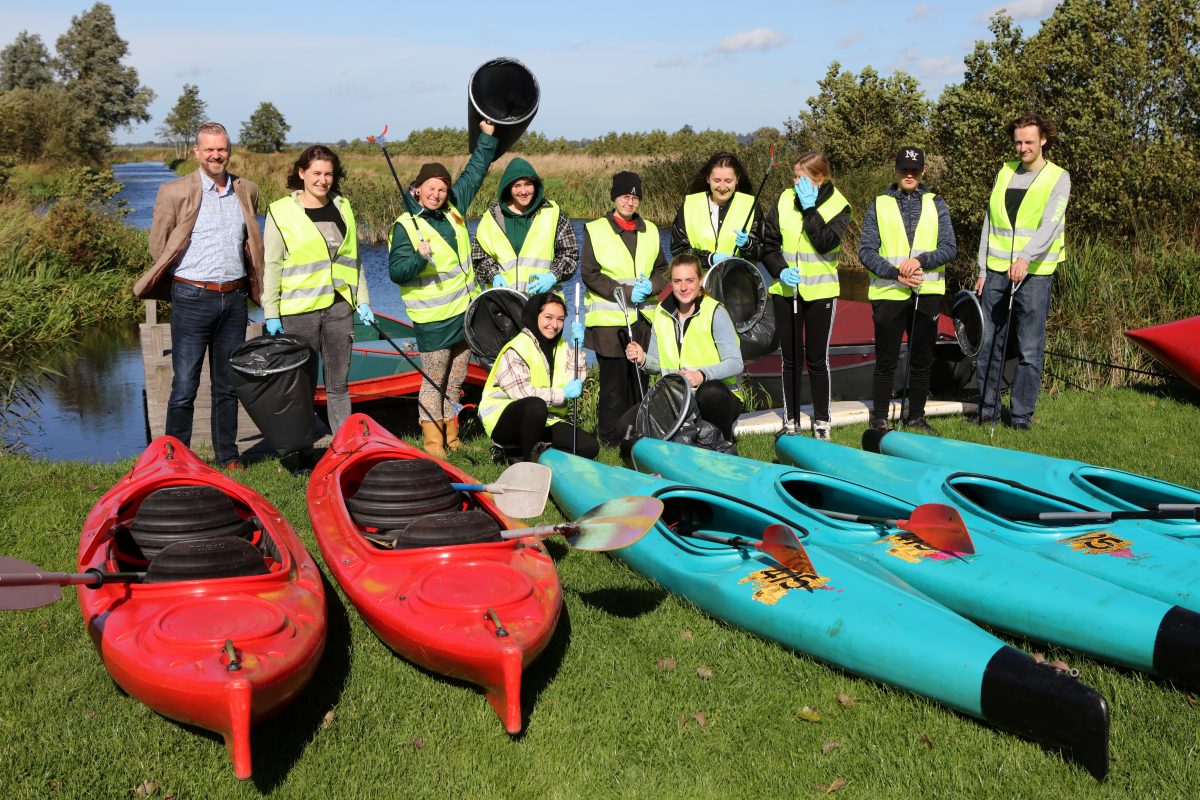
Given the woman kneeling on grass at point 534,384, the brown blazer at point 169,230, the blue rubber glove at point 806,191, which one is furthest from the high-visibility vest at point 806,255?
the brown blazer at point 169,230

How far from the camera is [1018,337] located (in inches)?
265

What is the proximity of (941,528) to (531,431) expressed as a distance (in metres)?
2.45

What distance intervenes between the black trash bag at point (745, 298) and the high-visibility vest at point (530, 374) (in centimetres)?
114

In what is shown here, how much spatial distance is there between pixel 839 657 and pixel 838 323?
5761mm

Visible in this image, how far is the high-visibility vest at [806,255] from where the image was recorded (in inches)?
249

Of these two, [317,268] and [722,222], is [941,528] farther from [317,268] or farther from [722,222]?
[317,268]

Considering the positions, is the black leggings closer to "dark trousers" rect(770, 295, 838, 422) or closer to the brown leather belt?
"dark trousers" rect(770, 295, 838, 422)

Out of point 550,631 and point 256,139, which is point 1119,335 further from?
point 256,139

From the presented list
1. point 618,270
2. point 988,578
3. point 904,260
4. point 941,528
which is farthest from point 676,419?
point 988,578

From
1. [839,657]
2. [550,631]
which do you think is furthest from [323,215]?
[839,657]

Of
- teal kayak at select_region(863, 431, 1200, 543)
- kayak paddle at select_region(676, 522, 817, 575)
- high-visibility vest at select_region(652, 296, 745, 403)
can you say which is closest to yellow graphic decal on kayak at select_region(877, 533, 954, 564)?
kayak paddle at select_region(676, 522, 817, 575)

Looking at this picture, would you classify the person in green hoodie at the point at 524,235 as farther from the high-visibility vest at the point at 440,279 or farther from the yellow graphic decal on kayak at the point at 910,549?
the yellow graphic decal on kayak at the point at 910,549

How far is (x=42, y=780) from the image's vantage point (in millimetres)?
3000

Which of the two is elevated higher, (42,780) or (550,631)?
(550,631)
